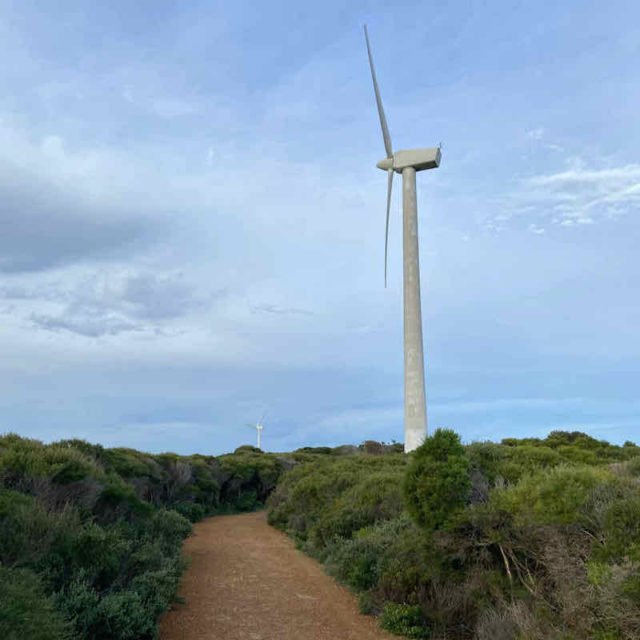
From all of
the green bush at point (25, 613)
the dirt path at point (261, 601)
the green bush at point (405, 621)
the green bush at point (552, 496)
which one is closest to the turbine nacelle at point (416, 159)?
the dirt path at point (261, 601)

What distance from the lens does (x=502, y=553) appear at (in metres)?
9.69

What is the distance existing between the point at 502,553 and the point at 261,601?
604 centimetres

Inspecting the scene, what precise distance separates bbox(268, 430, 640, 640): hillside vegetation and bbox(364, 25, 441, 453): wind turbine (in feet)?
62.6

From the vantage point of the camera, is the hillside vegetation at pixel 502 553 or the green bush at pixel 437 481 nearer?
the hillside vegetation at pixel 502 553

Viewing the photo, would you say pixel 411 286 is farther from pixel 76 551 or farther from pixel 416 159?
pixel 76 551

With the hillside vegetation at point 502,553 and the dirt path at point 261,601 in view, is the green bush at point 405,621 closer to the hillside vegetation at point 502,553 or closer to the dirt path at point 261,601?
the hillside vegetation at point 502,553

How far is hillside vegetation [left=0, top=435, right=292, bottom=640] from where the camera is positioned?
8.01 meters

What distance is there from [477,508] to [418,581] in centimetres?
208

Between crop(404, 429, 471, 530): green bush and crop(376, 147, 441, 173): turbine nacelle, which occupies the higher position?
crop(376, 147, 441, 173): turbine nacelle

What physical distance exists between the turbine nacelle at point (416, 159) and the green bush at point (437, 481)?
2937cm

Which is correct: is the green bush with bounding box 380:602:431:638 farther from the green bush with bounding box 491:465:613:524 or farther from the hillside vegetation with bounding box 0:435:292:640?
the hillside vegetation with bounding box 0:435:292:640

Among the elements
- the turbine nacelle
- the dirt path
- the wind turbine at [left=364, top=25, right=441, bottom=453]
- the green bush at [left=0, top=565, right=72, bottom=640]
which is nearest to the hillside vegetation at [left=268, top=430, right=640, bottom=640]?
the dirt path

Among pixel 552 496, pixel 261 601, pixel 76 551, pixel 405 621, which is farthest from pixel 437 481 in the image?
pixel 76 551

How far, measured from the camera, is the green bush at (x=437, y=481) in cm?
1096
